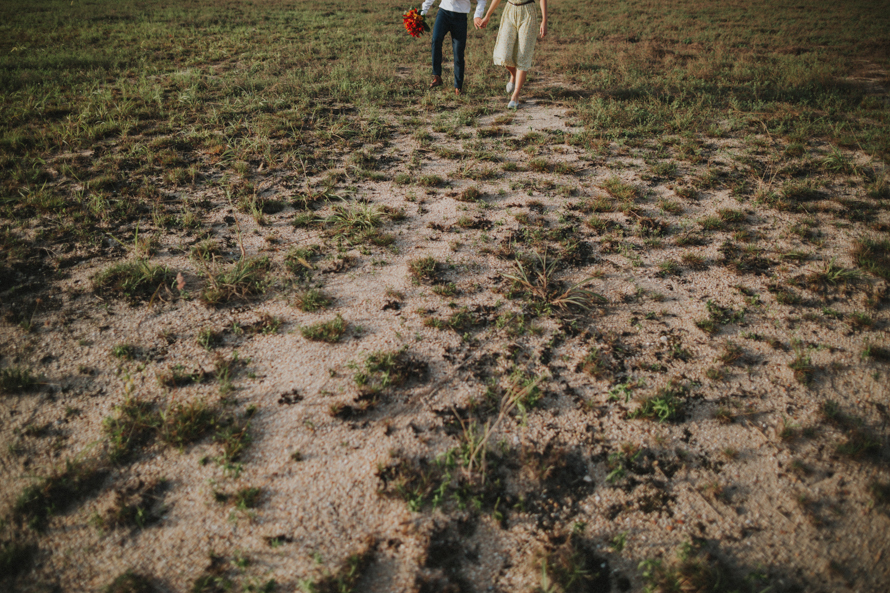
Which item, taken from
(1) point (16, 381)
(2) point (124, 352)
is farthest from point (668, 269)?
(1) point (16, 381)

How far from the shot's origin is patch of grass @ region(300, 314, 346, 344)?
133 inches

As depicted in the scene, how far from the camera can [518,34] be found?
6.88 metres

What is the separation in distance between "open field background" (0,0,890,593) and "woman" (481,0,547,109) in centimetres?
88

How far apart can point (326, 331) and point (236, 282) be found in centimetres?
102

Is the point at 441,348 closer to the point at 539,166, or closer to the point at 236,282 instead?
the point at 236,282

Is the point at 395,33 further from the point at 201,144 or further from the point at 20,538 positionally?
the point at 20,538

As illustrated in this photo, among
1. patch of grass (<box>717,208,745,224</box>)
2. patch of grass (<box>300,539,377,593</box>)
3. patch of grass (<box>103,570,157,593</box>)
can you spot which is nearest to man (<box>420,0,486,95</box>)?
patch of grass (<box>717,208,745,224</box>)

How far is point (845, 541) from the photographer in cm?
231

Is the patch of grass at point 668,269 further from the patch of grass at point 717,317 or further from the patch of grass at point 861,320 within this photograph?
the patch of grass at point 861,320

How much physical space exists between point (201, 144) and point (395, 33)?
8.97 m

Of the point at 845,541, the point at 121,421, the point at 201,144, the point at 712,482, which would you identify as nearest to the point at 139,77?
the point at 201,144

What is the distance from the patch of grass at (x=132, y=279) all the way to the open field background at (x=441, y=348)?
22 mm

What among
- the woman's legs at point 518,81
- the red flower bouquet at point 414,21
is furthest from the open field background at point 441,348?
the red flower bouquet at point 414,21

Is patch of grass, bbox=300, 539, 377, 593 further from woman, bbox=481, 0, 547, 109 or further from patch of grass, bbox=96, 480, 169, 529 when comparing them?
woman, bbox=481, 0, 547, 109
